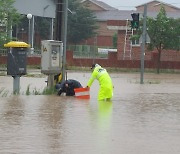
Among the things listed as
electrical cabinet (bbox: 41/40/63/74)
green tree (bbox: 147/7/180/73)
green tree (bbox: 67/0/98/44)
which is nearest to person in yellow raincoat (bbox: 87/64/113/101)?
electrical cabinet (bbox: 41/40/63/74)

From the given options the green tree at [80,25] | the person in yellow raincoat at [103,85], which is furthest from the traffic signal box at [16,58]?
the green tree at [80,25]

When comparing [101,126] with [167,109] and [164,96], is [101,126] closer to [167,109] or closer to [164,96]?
[167,109]

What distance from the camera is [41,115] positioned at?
48.1ft

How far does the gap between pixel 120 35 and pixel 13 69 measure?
3941cm

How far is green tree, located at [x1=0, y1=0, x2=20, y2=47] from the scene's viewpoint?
45666mm

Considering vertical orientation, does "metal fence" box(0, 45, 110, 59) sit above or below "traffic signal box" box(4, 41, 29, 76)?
below

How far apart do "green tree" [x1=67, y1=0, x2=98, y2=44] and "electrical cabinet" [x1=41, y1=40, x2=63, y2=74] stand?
208ft

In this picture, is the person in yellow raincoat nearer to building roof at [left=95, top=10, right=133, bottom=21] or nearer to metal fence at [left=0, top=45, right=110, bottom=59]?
metal fence at [left=0, top=45, right=110, bottom=59]

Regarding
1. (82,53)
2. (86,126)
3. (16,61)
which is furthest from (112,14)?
(86,126)

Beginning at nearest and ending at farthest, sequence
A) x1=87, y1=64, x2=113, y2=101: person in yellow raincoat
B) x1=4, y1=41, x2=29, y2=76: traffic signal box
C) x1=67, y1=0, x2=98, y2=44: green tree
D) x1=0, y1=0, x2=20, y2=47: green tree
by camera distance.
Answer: x1=87, y1=64, x2=113, y2=101: person in yellow raincoat
x1=4, y1=41, x2=29, y2=76: traffic signal box
x1=0, y1=0, x2=20, y2=47: green tree
x1=67, y1=0, x2=98, y2=44: green tree

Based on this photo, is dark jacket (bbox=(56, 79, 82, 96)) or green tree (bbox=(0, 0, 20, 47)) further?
green tree (bbox=(0, 0, 20, 47))

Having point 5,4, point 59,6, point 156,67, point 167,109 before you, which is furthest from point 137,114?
point 156,67

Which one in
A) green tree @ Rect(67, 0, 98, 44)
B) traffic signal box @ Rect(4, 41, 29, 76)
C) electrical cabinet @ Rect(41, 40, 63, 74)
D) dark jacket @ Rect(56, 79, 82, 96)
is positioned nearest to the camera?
dark jacket @ Rect(56, 79, 82, 96)

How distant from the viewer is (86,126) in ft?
42.2
